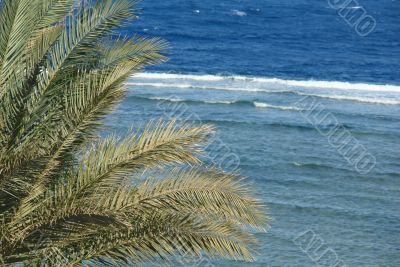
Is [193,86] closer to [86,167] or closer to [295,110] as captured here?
[295,110]

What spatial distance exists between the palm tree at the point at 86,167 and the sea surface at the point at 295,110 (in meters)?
1.03

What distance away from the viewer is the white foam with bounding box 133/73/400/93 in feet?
152

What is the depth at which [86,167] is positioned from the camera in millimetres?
7984

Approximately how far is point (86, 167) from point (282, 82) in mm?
39844

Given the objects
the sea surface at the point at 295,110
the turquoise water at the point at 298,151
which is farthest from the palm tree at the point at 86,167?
the turquoise water at the point at 298,151

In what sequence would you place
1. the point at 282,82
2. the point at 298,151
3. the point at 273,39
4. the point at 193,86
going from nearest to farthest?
the point at 298,151 → the point at 193,86 → the point at 282,82 → the point at 273,39

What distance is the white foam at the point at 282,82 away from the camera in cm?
4644

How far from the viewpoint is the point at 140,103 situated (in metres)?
38.2

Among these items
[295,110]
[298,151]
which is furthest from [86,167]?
[295,110]

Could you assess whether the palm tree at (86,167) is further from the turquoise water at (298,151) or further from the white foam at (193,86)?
the white foam at (193,86)

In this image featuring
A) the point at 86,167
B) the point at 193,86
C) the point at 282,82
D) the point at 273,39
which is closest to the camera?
the point at 86,167

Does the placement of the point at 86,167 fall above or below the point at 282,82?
above

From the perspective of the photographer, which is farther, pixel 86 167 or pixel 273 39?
pixel 273 39

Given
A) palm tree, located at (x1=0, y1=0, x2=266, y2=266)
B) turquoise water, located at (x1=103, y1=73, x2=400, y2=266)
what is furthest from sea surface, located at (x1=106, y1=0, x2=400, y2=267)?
palm tree, located at (x1=0, y1=0, x2=266, y2=266)
